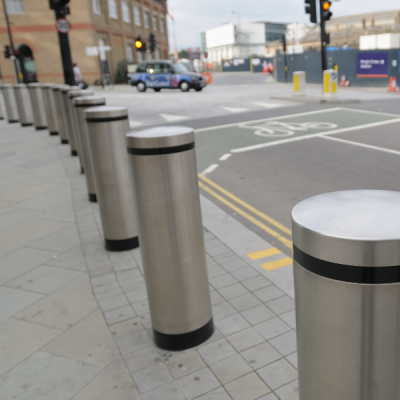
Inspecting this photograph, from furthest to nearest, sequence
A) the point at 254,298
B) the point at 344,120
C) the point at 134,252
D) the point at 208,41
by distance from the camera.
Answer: the point at 208,41 → the point at 344,120 → the point at 134,252 → the point at 254,298

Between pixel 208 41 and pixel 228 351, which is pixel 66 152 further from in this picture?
pixel 208 41

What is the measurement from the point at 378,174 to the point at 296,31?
102 meters

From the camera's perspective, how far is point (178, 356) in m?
3.04

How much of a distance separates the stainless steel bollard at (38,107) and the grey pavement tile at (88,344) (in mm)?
11479

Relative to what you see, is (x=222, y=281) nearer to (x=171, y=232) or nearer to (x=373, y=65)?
(x=171, y=232)

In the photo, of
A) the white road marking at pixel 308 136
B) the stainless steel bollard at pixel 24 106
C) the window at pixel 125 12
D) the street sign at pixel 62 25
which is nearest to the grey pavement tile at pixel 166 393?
the white road marking at pixel 308 136

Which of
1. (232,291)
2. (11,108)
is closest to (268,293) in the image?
(232,291)

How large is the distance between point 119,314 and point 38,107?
1245 cm

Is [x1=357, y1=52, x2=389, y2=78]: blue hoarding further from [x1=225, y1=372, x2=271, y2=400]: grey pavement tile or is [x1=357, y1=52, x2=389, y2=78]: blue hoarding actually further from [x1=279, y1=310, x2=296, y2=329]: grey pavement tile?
[x1=225, y1=372, x2=271, y2=400]: grey pavement tile

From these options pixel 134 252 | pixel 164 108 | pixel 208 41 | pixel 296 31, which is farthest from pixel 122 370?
pixel 208 41

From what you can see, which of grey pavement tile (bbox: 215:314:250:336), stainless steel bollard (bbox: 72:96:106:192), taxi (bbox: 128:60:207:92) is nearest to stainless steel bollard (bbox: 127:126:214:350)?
grey pavement tile (bbox: 215:314:250:336)

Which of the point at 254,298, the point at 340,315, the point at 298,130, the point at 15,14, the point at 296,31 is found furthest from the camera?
the point at 296,31

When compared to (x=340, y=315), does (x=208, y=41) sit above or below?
above

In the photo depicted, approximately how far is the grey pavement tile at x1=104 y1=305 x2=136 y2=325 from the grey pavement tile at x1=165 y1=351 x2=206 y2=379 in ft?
2.25
